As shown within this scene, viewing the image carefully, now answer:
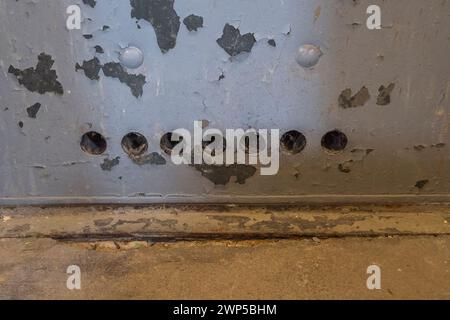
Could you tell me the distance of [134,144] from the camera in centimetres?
117

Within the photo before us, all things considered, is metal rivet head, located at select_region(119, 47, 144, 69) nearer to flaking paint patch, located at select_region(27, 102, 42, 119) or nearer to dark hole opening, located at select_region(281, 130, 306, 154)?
flaking paint patch, located at select_region(27, 102, 42, 119)

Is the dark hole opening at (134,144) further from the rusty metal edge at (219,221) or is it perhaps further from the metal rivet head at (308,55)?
the metal rivet head at (308,55)

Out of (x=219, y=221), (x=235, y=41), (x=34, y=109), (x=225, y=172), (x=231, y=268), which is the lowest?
(x=231, y=268)

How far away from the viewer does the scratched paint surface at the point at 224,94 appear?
103cm

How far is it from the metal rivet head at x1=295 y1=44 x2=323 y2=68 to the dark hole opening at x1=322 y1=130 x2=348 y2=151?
187 mm

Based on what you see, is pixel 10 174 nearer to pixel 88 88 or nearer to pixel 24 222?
pixel 24 222

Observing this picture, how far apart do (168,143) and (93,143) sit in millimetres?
194

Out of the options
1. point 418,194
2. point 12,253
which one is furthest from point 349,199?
point 12,253

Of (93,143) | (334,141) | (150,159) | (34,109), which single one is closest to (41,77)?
(34,109)

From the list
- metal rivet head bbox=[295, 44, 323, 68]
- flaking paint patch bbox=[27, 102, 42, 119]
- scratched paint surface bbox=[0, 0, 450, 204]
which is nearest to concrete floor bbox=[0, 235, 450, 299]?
scratched paint surface bbox=[0, 0, 450, 204]

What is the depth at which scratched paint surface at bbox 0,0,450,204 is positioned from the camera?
3.36 feet

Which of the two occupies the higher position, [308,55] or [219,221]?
[308,55]

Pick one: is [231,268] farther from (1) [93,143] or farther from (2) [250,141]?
(1) [93,143]

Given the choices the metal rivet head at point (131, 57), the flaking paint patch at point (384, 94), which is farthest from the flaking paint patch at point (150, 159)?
the flaking paint patch at point (384, 94)
